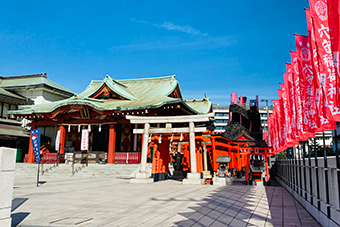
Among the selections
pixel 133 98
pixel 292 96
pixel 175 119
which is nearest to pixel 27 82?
pixel 133 98

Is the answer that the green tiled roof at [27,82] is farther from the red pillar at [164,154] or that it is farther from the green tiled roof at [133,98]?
the red pillar at [164,154]

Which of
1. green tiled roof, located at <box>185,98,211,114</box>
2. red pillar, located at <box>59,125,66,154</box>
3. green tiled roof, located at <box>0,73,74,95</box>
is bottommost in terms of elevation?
red pillar, located at <box>59,125,66,154</box>

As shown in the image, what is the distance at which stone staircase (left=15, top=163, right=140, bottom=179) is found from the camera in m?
21.6

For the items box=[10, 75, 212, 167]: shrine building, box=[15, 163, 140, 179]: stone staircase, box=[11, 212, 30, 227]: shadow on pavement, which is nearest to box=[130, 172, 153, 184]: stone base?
box=[15, 163, 140, 179]: stone staircase

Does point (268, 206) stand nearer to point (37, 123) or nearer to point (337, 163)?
point (337, 163)

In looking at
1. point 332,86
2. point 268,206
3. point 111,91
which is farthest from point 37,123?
point 332,86

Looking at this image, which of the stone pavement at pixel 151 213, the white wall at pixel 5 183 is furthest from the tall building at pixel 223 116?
the white wall at pixel 5 183

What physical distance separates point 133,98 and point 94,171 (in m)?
8.24

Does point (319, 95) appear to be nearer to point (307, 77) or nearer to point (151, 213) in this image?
point (307, 77)

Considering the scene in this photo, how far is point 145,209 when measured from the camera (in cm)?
835

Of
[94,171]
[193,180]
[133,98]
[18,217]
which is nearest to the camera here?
[18,217]

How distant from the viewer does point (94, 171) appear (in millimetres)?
22406

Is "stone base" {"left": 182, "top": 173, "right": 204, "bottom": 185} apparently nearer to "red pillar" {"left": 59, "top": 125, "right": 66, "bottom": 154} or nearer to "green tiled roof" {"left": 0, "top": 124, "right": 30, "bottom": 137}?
"red pillar" {"left": 59, "top": 125, "right": 66, "bottom": 154}

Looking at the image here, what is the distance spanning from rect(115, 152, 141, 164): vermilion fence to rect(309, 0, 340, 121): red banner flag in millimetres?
19555
